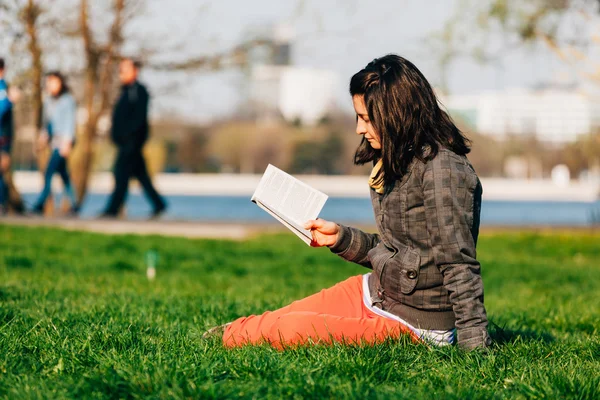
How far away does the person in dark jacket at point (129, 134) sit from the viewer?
40.2 feet

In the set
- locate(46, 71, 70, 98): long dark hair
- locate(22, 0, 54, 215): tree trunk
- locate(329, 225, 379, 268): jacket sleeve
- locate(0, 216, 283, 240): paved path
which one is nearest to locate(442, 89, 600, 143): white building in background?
locate(22, 0, 54, 215): tree trunk

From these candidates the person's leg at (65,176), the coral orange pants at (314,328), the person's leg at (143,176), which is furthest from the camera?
the person's leg at (143,176)

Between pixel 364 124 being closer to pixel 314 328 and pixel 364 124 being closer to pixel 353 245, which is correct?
pixel 353 245

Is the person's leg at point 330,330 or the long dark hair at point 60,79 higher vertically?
the long dark hair at point 60,79

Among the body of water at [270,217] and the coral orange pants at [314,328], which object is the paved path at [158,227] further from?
the coral orange pants at [314,328]

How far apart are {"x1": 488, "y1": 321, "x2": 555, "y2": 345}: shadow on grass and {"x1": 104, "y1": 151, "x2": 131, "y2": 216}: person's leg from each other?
359 inches

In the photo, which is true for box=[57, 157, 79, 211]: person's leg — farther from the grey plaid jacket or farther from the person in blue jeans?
the grey plaid jacket

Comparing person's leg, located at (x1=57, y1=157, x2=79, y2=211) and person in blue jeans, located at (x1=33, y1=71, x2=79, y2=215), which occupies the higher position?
person in blue jeans, located at (x1=33, y1=71, x2=79, y2=215)

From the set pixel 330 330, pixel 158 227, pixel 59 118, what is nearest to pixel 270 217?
pixel 158 227

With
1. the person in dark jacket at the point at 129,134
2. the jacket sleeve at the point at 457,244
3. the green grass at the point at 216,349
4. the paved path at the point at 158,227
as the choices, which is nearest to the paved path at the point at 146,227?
the paved path at the point at 158,227

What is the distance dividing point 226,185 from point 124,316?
66863 mm

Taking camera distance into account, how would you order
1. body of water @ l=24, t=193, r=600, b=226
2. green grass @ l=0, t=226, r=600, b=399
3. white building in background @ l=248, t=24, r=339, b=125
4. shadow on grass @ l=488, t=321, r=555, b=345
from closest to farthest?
1. green grass @ l=0, t=226, r=600, b=399
2. shadow on grass @ l=488, t=321, r=555, b=345
3. body of water @ l=24, t=193, r=600, b=226
4. white building in background @ l=248, t=24, r=339, b=125

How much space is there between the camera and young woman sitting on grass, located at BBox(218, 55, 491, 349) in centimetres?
338

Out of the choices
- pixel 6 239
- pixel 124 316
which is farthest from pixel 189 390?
pixel 6 239
